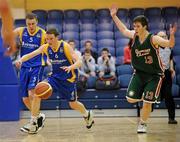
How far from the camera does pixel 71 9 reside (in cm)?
1204

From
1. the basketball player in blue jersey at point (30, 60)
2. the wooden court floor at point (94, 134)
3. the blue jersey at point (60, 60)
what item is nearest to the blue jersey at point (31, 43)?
the basketball player in blue jersey at point (30, 60)

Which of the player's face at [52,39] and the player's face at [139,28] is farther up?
the player's face at [139,28]

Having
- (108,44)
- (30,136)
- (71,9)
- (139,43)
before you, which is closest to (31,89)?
(30,136)

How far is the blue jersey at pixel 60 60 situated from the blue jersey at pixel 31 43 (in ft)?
1.70

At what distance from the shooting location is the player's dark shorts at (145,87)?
6.30m

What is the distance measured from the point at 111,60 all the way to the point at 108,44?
137 cm

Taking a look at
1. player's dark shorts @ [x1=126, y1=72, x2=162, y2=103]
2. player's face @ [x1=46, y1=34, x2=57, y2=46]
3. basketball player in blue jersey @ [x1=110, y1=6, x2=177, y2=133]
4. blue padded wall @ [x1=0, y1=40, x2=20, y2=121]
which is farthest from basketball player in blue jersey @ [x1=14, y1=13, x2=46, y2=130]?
blue padded wall @ [x1=0, y1=40, x2=20, y2=121]

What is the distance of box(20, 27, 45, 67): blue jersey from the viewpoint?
693 centimetres

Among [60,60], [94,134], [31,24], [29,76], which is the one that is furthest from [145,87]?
[31,24]

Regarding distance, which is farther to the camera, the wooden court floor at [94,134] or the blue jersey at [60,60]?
the blue jersey at [60,60]

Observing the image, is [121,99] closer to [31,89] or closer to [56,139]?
[31,89]

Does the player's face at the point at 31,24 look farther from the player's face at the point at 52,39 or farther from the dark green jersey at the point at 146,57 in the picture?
the dark green jersey at the point at 146,57

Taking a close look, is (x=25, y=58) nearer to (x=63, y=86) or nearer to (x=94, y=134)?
(x=63, y=86)

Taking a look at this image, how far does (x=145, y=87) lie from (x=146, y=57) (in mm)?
469
